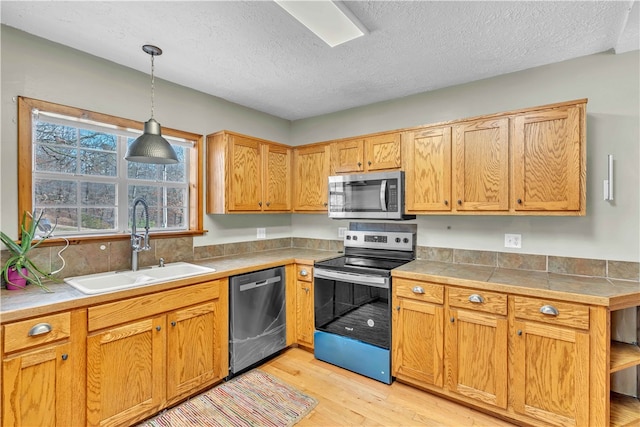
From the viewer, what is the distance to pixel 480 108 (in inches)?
105

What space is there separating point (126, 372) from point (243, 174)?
1815 mm

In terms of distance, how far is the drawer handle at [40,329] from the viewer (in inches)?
59.3

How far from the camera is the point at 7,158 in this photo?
74.7 inches

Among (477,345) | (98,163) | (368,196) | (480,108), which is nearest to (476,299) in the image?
(477,345)

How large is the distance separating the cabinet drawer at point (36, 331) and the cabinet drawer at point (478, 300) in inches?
93.5

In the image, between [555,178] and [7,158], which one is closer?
[7,158]

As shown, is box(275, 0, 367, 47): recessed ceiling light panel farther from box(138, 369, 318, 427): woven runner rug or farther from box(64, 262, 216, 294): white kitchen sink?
box(138, 369, 318, 427): woven runner rug

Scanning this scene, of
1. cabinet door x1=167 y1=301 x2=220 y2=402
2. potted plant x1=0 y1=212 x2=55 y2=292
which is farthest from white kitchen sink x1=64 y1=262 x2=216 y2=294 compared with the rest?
cabinet door x1=167 y1=301 x2=220 y2=402

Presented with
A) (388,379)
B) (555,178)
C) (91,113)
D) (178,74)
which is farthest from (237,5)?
(388,379)

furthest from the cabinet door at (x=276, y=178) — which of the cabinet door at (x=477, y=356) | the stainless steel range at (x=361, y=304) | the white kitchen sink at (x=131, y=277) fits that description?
the cabinet door at (x=477, y=356)

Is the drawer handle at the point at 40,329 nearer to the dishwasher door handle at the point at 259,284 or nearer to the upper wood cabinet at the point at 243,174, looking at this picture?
the dishwasher door handle at the point at 259,284

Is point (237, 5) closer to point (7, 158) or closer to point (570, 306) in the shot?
point (7, 158)

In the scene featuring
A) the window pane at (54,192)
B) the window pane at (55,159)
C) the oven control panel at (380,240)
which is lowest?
the oven control panel at (380,240)

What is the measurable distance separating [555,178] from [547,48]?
3.04 feet
